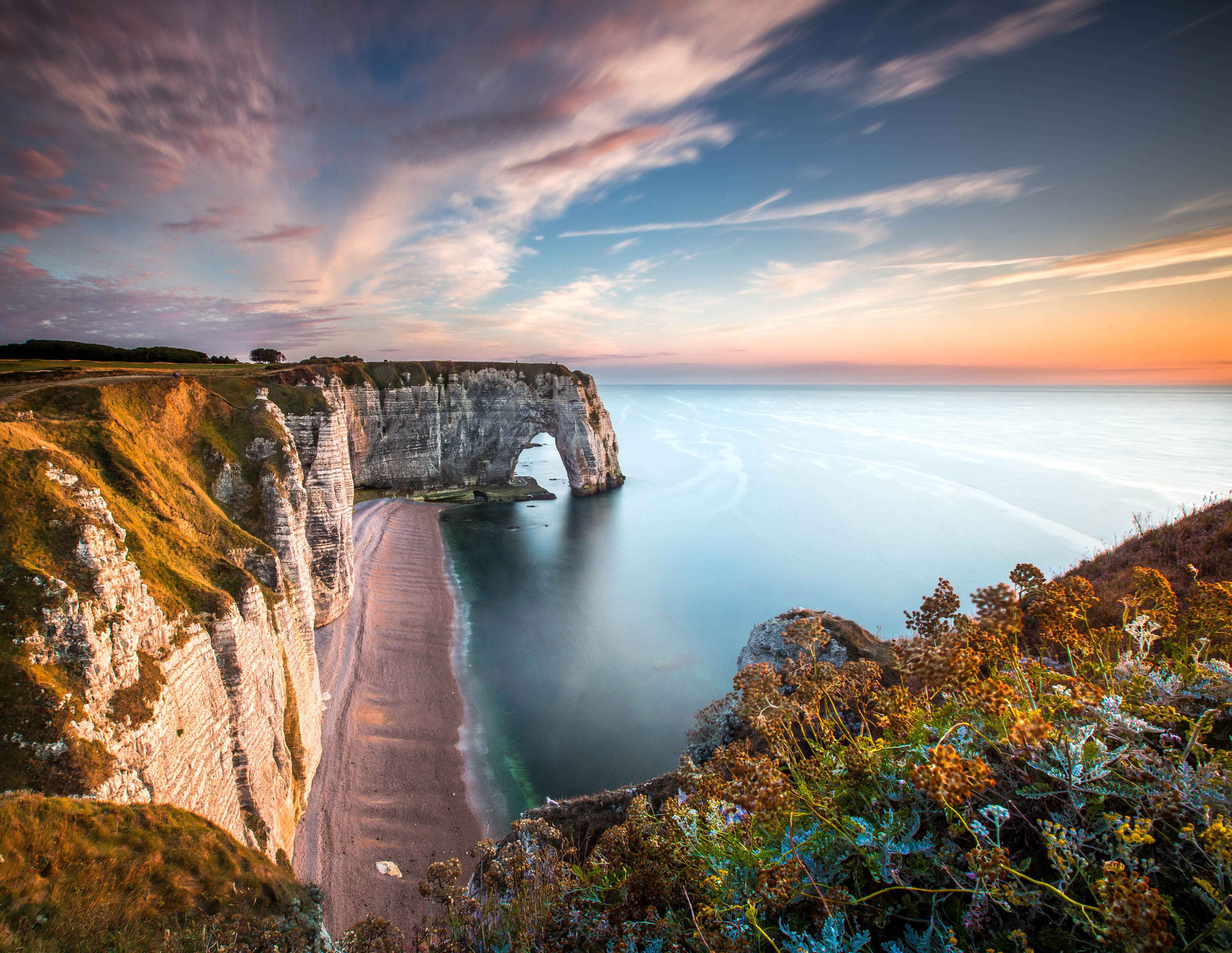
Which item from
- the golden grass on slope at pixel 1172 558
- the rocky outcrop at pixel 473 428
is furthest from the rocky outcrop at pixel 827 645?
the rocky outcrop at pixel 473 428

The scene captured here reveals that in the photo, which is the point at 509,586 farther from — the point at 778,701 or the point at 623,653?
the point at 778,701

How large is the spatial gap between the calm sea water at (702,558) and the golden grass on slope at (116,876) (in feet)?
40.5

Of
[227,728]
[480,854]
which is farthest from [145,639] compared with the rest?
[480,854]

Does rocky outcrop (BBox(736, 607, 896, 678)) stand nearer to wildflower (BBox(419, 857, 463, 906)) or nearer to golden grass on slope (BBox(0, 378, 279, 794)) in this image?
wildflower (BBox(419, 857, 463, 906))

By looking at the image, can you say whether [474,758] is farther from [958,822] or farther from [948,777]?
[948,777]

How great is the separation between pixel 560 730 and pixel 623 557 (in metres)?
22.2

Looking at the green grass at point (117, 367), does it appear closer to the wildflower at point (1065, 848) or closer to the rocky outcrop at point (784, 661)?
the rocky outcrop at point (784, 661)

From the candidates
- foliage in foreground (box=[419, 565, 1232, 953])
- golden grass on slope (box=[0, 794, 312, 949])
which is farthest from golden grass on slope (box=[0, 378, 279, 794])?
foliage in foreground (box=[419, 565, 1232, 953])

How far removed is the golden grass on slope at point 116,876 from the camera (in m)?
4.30

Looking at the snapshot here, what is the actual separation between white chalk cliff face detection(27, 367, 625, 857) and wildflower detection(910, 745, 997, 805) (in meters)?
11.6

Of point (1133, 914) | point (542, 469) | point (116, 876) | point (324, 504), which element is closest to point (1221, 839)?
point (1133, 914)

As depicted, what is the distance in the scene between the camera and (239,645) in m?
11.1

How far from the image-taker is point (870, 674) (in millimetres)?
5664

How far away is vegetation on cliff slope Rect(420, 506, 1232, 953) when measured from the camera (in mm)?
2691
